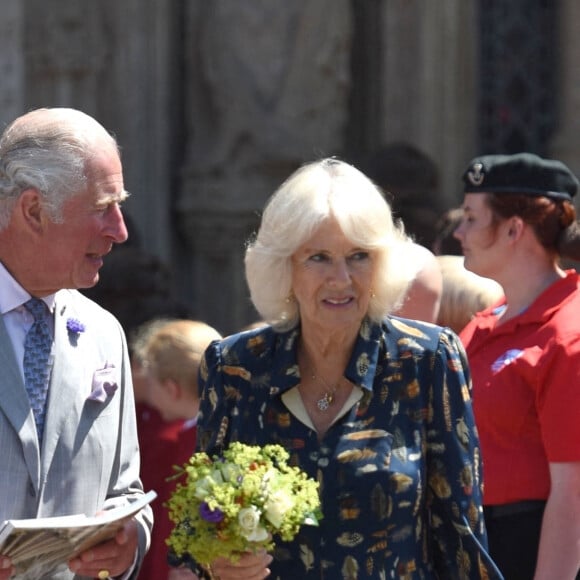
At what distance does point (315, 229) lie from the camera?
4.20 meters

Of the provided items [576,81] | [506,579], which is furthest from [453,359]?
[576,81]

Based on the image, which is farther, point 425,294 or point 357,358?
point 425,294

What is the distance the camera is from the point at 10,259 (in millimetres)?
3979

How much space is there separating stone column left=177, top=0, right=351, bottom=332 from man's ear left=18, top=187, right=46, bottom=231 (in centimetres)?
527

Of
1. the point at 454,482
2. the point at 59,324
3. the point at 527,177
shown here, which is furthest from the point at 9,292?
the point at 527,177

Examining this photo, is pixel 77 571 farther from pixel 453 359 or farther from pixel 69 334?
pixel 453 359

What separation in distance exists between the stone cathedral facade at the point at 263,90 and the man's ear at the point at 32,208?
16.7ft

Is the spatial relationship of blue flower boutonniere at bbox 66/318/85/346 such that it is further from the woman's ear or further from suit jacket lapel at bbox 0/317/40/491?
the woman's ear

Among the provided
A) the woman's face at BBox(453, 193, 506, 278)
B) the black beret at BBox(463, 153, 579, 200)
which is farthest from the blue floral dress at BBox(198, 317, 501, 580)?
the black beret at BBox(463, 153, 579, 200)

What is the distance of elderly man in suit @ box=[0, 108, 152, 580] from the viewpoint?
3.89m

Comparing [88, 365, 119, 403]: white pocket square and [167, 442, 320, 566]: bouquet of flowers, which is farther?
[88, 365, 119, 403]: white pocket square

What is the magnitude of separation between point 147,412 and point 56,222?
238 centimetres

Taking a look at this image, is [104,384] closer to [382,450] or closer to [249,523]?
[249,523]

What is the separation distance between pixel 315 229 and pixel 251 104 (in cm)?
521
